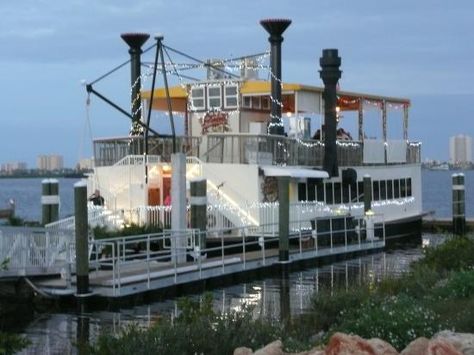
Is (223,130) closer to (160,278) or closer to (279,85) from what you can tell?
(279,85)

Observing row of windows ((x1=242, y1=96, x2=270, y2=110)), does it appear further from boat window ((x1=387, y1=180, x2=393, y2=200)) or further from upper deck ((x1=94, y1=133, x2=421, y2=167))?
boat window ((x1=387, y1=180, x2=393, y2=200))

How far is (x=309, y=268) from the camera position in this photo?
92.7 feet

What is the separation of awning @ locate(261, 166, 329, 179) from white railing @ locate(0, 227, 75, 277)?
8587mm

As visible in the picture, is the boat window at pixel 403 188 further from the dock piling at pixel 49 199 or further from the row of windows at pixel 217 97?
the dock piling at pixel 49 199

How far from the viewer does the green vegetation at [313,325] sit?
1045cm

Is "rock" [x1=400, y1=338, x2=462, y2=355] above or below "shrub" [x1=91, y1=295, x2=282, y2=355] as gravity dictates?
above

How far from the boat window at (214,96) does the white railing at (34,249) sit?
13.5 m

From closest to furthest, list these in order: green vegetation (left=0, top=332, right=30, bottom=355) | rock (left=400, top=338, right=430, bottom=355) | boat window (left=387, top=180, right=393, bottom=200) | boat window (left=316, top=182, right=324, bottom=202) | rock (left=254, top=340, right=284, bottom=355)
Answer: rock (left=400, top=338, right=430, bottom=355) → rock (left=254, top=340, right=284, bottom=355) → green vegetation (left=0, top=332, right=30, bottom=355) → boat window (left=316, top=182, right=324, bottom=202) → boat window (left=387, top=180, right=393, bottom=200)

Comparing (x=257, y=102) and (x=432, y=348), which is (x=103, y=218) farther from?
(x=432, y=348)

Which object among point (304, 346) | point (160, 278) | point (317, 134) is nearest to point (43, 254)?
point (160, 278)

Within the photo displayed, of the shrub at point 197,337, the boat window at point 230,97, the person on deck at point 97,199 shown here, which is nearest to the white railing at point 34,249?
the person on deck at point 97,199

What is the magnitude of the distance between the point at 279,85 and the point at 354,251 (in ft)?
20.3

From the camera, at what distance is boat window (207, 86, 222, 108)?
34.3 m

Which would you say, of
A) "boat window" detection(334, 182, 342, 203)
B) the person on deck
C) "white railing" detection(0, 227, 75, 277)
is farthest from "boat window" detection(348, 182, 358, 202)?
"white railing" detection(0, 227, 75, 277)
